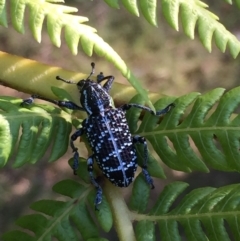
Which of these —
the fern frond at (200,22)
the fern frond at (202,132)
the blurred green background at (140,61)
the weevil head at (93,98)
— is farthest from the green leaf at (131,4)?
the blurred green background at (140,61)

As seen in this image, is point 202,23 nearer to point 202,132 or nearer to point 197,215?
point 202,132

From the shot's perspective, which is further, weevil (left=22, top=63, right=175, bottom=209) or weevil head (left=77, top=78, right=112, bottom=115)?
weevil head (left=77, top=78, right=112, bottom=115)

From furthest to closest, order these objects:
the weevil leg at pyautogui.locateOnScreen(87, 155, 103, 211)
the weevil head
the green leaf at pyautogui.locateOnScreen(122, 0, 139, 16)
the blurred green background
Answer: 1. the blurred green background
2. the weevil head
3. the weevil leg at pyautogui.locateOnScreen(87, 155, 103, 211)
4. the green leaf at pyautogui.locateOnScreen(122, 0, 139, 16)

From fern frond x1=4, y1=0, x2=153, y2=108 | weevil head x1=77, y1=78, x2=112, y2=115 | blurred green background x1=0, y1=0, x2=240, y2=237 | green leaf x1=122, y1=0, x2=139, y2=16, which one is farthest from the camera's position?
blurred green background x1=0, y1=0, x2=240, y2=237

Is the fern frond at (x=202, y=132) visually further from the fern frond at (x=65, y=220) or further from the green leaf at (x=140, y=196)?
the fern frond at (x=65, y=220)

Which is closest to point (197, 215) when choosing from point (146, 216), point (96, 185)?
point (146, 216)

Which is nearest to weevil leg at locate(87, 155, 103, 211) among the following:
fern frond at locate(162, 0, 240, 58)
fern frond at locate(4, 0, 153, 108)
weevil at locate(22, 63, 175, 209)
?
→ weevil at locate(22, 63, 175, 209)

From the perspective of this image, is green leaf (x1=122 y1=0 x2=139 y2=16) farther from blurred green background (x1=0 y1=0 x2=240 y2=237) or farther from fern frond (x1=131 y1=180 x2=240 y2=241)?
blurred green background (x1=0 y1=0 x2=240 y2=237)

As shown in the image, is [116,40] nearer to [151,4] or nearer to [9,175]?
[9,175]
